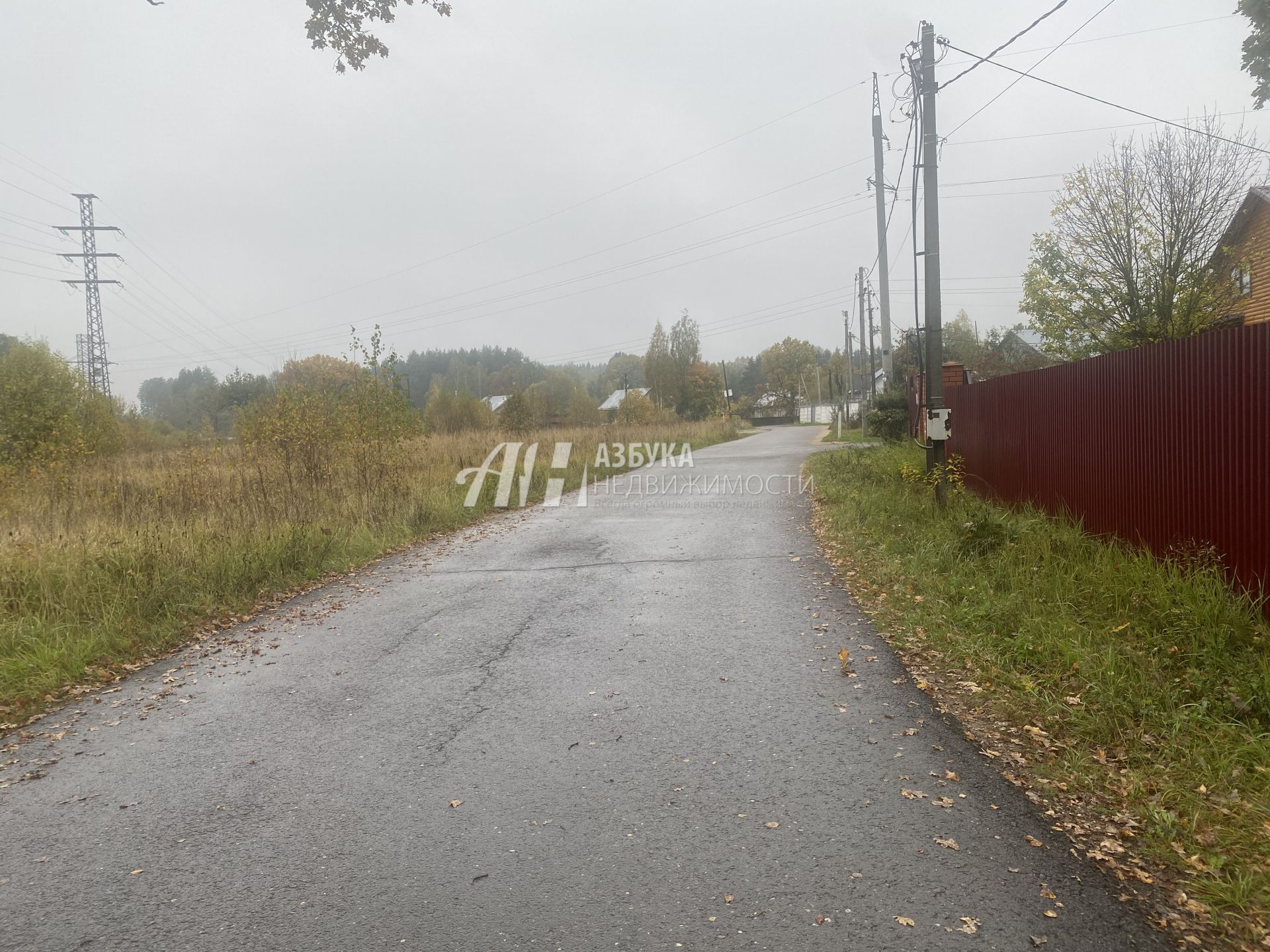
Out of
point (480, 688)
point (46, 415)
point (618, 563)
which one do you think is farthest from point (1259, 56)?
point (46, 415)

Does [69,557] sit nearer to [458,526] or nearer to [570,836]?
[458,526]

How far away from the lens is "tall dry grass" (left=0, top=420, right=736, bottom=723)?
6.36 meters

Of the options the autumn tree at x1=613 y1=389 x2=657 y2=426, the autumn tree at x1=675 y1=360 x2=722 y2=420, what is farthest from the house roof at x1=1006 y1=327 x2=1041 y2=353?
the autumn tree at x1=613 y1=389 x2=657 y2=426

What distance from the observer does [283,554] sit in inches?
359

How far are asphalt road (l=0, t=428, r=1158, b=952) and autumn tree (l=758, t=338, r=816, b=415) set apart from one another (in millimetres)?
100287

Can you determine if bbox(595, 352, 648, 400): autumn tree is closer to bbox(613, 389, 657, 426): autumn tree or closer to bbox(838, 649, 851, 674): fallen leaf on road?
bbox(613, 389, 657, 426): autumn tree

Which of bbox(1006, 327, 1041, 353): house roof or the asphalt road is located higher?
bbox(1006, 327, 1041, 353): house roof

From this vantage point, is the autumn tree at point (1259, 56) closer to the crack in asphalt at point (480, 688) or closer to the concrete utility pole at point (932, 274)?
the concrete utility pole at point (932, 274)

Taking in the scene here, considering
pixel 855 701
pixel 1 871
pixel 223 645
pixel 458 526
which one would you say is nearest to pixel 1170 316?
pixel 458 526

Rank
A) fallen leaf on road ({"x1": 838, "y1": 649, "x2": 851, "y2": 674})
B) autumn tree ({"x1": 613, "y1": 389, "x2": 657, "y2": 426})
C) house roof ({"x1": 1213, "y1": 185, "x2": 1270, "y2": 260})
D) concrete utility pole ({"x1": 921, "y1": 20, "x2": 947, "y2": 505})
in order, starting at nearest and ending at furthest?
fallen leaf on road ({"x1": 838, "y1": 649, "x2": 851, "y2": 674})
concrete utility pole ({"x1": 921, "y1": 20, "x2": 947, "y2": 505})
house roof ({"x1": 1213, "y1": 185, "x2": 1270, "y2": 260})
autumn tree ({"x1": 613, "y1": 389, "x2": 657, "y2": 426})

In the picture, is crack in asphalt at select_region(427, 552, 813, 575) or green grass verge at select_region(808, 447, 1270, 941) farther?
crack in asphalt at select_region(427, 552, 813, 575)

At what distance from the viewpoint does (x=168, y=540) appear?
862 centimetres

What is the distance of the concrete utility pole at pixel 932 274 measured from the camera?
11.1 meters

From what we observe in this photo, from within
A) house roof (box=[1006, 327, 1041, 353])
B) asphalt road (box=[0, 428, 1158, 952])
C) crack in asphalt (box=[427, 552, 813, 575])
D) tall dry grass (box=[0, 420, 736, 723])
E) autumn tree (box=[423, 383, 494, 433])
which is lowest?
asphalt road (box=[0, 428, 1158, 952])
